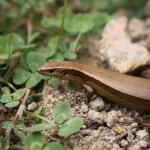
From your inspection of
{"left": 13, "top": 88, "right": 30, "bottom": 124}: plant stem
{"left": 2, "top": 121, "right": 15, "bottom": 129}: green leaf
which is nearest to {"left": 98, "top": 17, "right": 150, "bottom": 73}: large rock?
{"left": 13, "top": 88, "right": 30, "bottom": 124}: plant stem

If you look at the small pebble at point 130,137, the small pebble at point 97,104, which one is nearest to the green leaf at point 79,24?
the small pebble at point 97,104

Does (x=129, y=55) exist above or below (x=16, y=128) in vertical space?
above

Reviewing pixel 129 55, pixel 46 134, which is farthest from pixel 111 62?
pixel 46 134

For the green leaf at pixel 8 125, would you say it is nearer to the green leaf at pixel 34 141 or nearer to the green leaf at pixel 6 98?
the green leaf at pixel 34 141

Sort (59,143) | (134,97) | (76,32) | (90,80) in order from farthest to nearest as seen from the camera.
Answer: (76,32)
(90,80)
(134,97)
(59,143)

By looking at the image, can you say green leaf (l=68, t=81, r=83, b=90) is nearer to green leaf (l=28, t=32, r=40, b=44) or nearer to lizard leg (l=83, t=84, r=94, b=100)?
lizard leg (l=83, t=84, r=94, b=100)

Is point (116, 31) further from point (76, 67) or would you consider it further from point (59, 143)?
point (59, 143)

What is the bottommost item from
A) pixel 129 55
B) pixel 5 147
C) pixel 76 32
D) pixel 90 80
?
pixel 5 147
